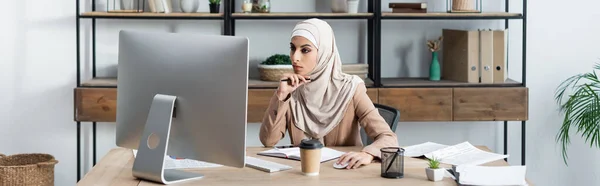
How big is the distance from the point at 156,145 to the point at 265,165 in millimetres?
373

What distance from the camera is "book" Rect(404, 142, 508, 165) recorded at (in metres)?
2.86

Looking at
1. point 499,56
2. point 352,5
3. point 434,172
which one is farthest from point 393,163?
point 499,56

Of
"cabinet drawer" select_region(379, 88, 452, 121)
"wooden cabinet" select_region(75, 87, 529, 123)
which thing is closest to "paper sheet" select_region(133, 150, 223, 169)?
"wooden cabinet" select_region(75, 87, 529, 123)

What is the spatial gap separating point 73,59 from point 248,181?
99.1 inches

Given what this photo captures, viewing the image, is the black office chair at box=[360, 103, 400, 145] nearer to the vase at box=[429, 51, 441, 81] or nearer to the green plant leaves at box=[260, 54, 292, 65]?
the green plant leaves at box=[260, 54, 292, 65]

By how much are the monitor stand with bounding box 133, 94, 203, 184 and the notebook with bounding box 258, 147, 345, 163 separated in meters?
0.42

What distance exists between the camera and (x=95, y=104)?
4.48 metres

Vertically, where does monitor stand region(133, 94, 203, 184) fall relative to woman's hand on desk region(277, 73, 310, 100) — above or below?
below

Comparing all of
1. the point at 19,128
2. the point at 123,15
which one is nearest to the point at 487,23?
the point at 123,15

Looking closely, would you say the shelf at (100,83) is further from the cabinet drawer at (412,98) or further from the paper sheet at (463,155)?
the paper sheet at (463,155)

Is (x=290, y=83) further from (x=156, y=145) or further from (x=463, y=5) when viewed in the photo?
(x=463, y=5)

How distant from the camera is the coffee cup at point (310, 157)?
262 cm

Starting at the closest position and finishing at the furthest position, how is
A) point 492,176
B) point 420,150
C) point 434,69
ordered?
point 492,176 → point 420,150 → point 434,69

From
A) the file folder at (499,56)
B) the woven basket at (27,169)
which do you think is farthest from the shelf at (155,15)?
the file folder at (499,56)
